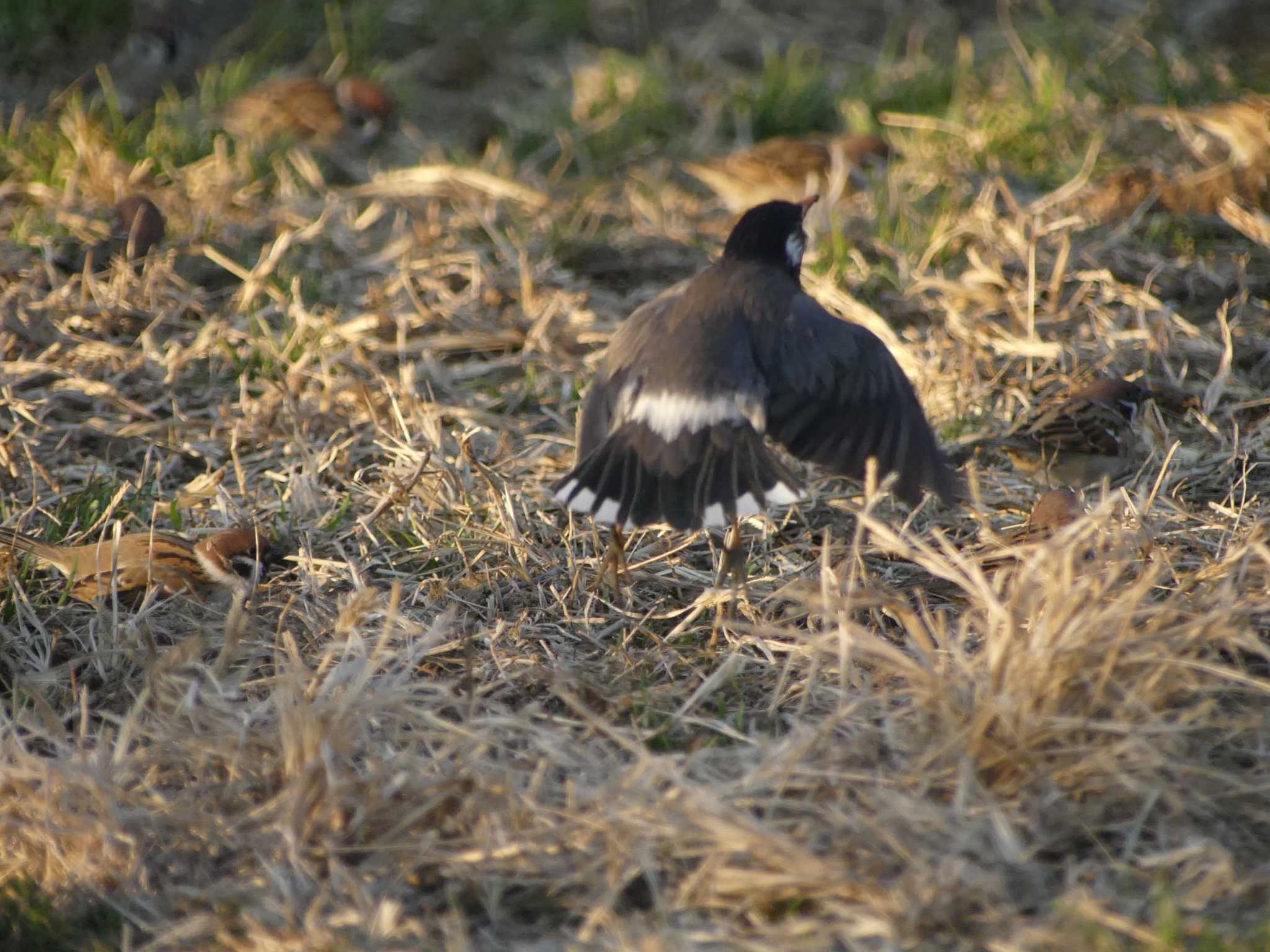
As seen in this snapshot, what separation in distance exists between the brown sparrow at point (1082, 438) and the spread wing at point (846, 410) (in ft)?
2.15

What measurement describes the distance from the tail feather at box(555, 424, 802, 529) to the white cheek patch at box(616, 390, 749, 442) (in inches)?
0.9

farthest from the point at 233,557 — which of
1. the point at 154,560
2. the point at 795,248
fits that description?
the point at 795,248

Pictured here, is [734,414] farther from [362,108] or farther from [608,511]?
[362,108]

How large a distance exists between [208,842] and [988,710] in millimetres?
1709

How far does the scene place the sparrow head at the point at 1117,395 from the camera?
4.94m

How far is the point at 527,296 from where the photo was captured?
6250 millimetres

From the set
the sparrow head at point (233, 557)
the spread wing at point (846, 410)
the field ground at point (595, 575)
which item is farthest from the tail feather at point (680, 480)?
the sparrow head at point (233, 557)

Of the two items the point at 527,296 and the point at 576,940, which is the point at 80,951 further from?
the point at 527,296

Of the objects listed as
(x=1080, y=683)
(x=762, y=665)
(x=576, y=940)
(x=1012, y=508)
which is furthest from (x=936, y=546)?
(x=576, y=940)

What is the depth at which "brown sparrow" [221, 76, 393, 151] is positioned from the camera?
7684mm

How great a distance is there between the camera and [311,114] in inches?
304

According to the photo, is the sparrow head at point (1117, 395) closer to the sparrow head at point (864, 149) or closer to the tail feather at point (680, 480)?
the tail feather at point (680, 480)

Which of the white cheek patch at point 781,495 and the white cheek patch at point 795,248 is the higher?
the white cheek patch at point 795,248

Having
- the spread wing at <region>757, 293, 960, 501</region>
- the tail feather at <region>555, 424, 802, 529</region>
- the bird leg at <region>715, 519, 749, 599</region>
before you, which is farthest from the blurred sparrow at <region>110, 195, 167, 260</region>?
the bird leg at <region>715, 519, 749, 599</region>
